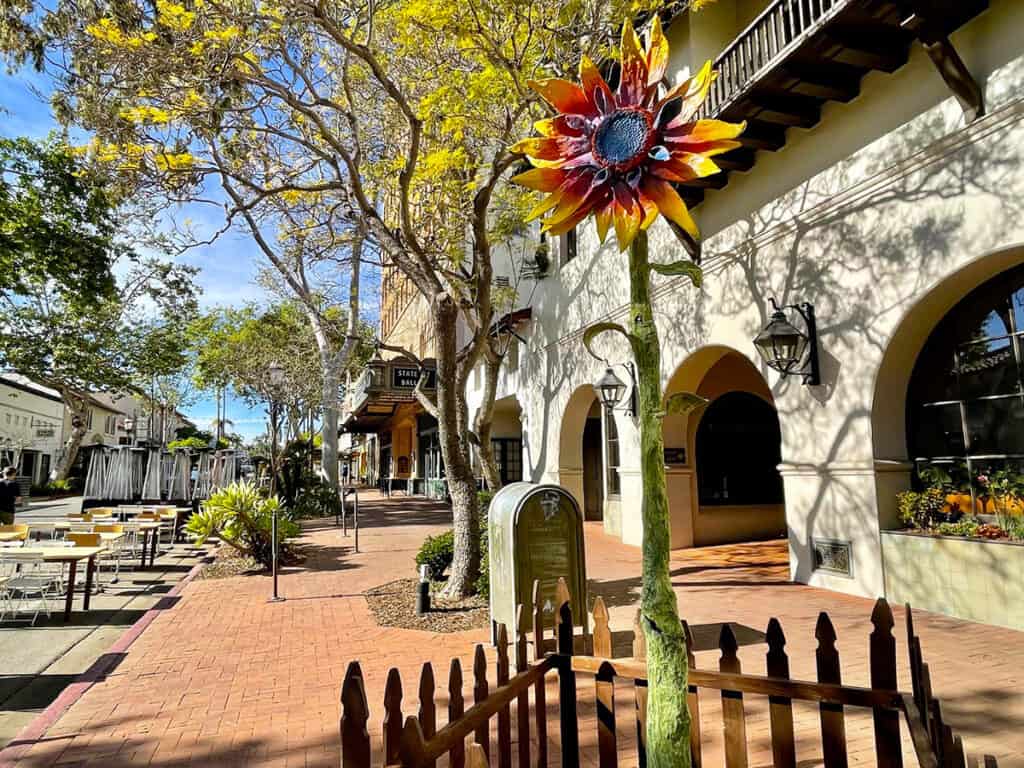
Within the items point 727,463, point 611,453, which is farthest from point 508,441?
point 727,463

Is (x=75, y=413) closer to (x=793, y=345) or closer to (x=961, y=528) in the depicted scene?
(x=793, y=345)

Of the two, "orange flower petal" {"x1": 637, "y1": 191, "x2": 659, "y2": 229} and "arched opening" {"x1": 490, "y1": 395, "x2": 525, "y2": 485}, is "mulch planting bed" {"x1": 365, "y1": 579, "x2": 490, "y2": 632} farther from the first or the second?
"arched opening" {"x1": 490, "y1": 395, "x2": 525, "y2": 485}

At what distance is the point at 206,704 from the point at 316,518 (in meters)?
17.0

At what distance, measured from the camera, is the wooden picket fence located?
1.75m

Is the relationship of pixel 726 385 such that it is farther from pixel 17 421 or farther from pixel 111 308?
pixel 17 421

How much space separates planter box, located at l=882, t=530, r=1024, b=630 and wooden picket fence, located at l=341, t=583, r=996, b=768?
468 centimetres

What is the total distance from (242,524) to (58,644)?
4.17m

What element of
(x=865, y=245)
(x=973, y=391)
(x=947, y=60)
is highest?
(x=947, y=60)

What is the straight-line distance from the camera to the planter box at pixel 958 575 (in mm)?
6027

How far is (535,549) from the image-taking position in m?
5.89

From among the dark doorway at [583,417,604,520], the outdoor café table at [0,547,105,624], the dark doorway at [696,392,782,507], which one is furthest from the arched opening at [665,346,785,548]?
the outdoor café table at [0,547,105,624]

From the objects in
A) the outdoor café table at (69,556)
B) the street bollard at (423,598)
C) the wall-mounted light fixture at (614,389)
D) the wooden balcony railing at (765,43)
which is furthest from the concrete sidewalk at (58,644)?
the wooden balcony railing at (765,43)

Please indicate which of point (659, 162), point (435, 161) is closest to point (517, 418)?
point (435, 161)

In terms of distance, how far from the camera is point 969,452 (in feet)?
23.0
